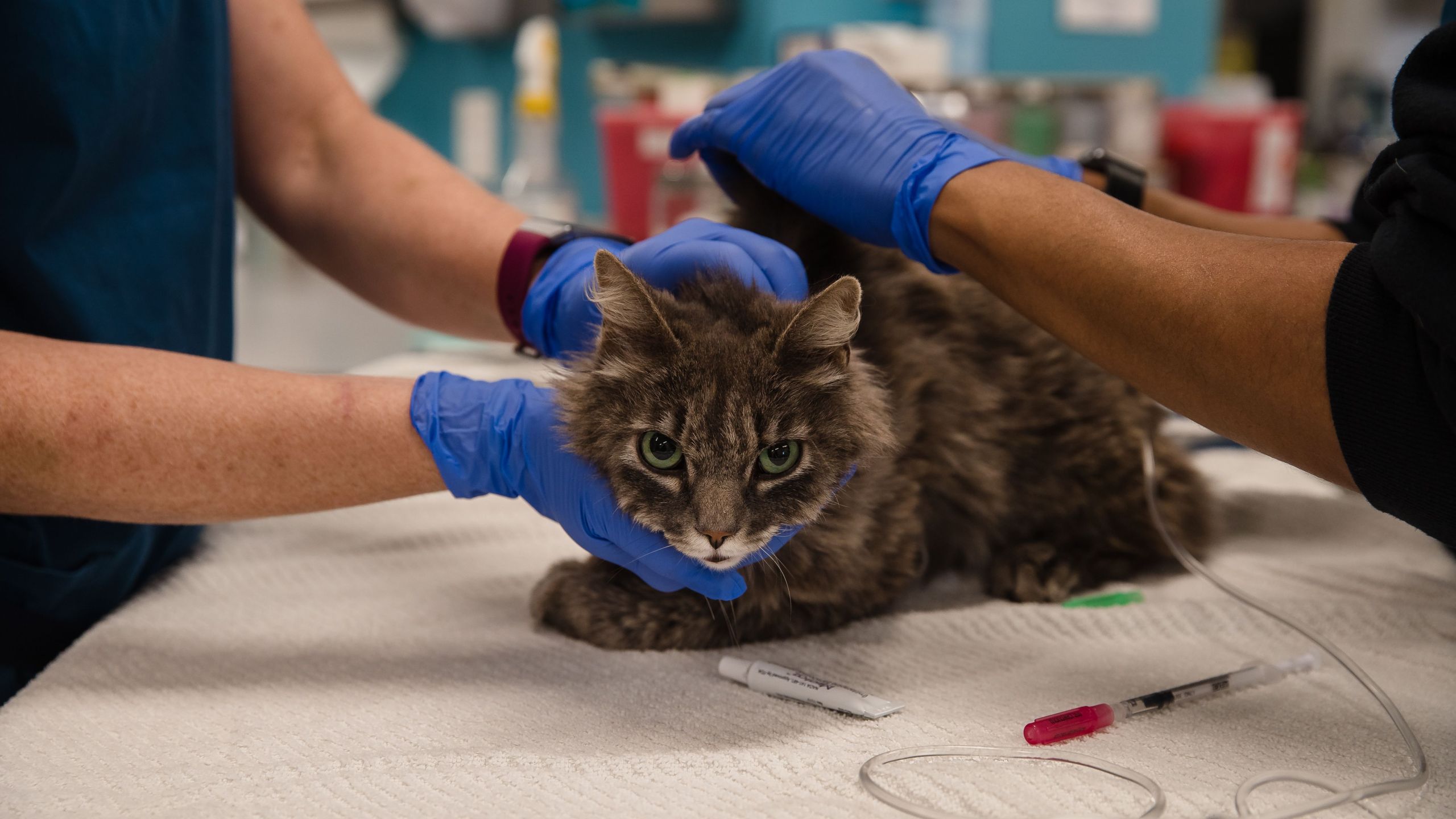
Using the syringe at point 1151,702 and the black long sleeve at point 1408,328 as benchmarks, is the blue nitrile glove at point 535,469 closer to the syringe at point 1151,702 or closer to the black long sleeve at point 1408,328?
the syringe at point 1151,702

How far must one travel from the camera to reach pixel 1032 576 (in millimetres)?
1707

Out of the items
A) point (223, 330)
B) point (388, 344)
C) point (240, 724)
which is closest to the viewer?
point (240, 724)

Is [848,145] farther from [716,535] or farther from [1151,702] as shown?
[1151,702]

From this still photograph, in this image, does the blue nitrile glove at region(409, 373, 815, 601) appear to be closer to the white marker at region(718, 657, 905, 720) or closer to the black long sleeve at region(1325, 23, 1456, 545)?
the white marker at region(718, 657, 905, 720)

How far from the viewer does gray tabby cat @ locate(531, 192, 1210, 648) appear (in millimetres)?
1245

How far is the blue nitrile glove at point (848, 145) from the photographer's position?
1453 mm

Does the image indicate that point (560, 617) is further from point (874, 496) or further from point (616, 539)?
point (874, 496)

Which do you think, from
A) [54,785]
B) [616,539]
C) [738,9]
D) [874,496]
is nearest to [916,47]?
[738,9]

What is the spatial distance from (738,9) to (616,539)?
3.07m

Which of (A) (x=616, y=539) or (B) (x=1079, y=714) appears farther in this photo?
(A) (x=616, y=539)

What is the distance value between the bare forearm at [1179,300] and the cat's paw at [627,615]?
65 centimetres

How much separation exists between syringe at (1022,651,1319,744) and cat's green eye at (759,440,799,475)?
421 mm

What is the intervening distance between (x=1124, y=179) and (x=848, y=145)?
1.83ft

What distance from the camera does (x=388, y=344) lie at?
12.4 feet
